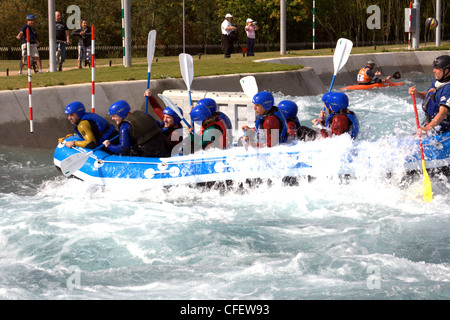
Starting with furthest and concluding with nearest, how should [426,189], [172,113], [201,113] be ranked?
[172,113]
[201,113]
[426,189]

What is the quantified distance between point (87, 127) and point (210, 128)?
159 cm

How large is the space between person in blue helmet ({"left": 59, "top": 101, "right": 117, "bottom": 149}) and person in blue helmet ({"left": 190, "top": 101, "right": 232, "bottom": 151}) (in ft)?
4.10

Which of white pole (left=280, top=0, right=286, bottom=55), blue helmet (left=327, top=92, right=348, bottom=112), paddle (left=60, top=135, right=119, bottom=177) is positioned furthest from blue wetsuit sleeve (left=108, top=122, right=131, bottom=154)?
white pole (left=280, top=0, right=286, bottom=55)

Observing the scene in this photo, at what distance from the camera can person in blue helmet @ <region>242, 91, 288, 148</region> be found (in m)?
8.66

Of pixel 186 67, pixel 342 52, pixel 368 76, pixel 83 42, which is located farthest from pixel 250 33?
pixel 186 67

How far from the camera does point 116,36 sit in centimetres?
2514

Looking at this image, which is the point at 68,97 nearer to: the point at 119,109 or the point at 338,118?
the point at 119,109

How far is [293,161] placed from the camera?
8609 mm

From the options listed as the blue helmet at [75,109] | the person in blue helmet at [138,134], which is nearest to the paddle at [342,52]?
the person in blue helmet at [138,134]

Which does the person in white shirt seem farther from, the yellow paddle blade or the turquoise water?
the yellow paddle blade

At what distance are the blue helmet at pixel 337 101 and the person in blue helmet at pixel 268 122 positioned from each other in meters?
0.60

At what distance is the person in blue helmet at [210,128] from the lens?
890cm

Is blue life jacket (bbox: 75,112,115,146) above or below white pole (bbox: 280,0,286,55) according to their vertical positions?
below
